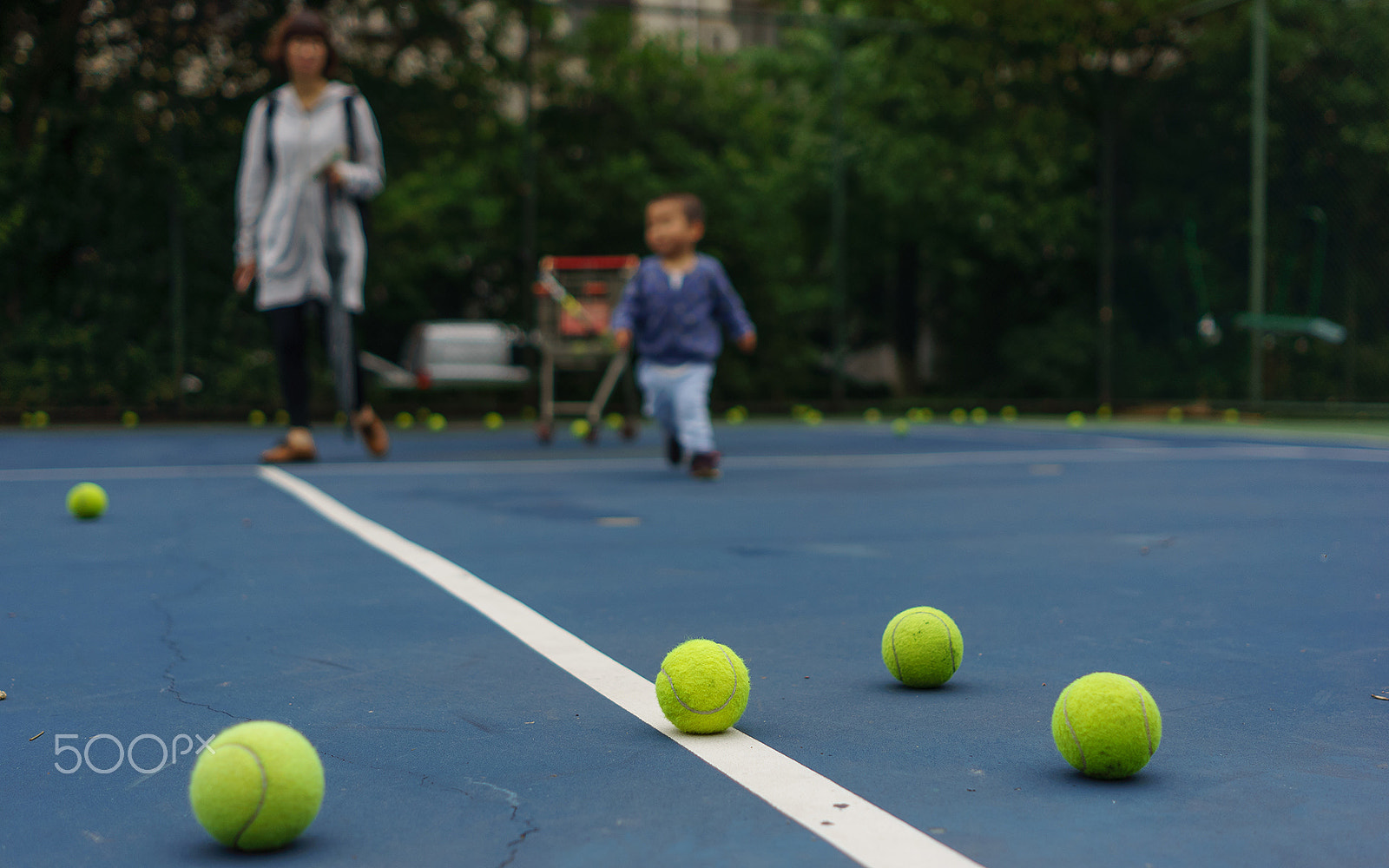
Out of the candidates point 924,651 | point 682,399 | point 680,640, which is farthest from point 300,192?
point 924,651

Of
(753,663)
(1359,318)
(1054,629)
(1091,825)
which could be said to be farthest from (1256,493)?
(1359,318)

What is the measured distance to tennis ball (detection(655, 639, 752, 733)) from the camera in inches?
92.7

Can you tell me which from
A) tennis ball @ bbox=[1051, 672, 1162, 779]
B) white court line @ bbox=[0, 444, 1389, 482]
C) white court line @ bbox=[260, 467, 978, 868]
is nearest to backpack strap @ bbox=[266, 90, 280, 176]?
white court line @ bbox=[0, 444, 1389, 482]

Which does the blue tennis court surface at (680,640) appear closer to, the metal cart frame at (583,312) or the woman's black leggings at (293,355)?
the woman's black leggings at (293,355)

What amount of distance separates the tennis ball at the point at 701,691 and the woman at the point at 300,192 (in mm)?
6476

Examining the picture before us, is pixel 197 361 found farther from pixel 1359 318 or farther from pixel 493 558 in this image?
pixel 1359 318

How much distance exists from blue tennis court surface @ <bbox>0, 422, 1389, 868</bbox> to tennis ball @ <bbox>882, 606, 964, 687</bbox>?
2.3 inches

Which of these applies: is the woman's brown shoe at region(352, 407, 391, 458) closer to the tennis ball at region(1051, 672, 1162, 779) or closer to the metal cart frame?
the metal cart frame

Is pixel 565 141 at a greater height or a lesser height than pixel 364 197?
greater

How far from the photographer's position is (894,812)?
1.93m

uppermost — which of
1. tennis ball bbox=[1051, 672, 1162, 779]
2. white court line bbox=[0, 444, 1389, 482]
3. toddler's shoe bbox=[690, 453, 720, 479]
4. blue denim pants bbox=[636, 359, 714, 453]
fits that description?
blue denim pants bbox=[636, 359, 714, 453]

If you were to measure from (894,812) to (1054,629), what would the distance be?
5.12 feet

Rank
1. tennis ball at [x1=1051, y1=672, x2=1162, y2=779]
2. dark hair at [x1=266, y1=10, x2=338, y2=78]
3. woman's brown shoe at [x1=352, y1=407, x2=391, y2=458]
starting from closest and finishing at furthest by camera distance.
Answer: tennis ball at [x1=1051, y1=672, x2=1162, y2=779] → dark hair at [x1=266, y1=10, x2=338, y2=78] → woman's brown shoe at [x1=352, y1=407, x2=391, y2=458]

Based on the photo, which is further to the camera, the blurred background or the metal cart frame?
the blurred background
